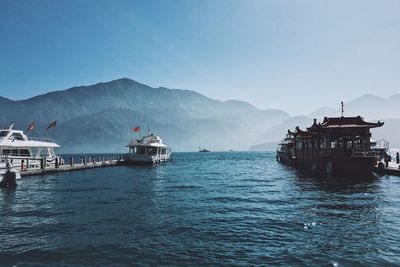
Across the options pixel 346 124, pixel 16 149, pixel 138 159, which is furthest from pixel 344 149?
pixel 16 149

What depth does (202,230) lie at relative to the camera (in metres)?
13.0

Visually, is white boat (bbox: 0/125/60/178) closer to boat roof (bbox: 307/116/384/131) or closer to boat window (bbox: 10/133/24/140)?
boat window (bbox: 10/133/24/140)

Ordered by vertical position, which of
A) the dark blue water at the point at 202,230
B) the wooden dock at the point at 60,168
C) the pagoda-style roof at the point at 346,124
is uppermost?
the pagoda-style roof at the point at 346,124

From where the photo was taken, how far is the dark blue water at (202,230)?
32.5 feet

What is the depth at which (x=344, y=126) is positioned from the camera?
34656mm

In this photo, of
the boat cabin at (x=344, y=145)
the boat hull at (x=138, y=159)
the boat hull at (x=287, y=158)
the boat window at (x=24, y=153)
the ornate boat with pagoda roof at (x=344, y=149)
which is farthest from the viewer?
the boat hull at (x=287, y=158)

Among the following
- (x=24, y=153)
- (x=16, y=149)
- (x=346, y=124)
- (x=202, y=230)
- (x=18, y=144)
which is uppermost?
(x=346, y=124)

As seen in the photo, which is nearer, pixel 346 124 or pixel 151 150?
pixel 346 124

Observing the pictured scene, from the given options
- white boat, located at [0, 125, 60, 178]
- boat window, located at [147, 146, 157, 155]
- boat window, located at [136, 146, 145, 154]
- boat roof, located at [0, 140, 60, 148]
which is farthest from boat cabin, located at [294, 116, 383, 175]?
boat roof, located at [0, 140, 60, 148]

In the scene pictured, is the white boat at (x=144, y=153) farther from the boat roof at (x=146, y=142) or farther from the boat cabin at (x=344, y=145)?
the boat cabin at (x=344, y=145)

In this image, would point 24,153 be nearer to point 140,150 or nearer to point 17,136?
point 17,136

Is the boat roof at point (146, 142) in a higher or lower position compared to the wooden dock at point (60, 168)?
higher

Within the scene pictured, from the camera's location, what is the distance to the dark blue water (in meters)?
9.90

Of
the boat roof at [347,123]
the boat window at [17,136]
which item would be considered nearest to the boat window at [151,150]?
the boat window at [17,136]
